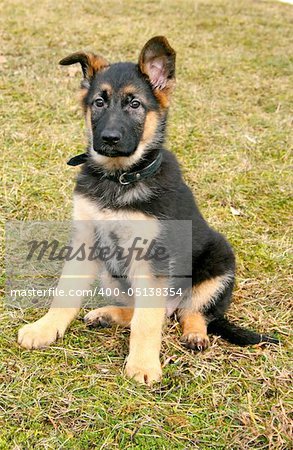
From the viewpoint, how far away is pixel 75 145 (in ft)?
20.1

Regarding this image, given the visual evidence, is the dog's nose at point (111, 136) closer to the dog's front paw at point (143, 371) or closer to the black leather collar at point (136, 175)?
the black leather collar at point (136, 175)

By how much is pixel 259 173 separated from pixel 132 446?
4.00m

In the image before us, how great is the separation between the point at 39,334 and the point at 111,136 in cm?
133

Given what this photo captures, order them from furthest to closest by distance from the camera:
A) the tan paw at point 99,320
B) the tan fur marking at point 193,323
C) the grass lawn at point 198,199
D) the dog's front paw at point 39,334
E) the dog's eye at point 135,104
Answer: the tan paw at point 99,320 < the tan fur marking at point 193,323 < the dog's eye at point 135,104 < the dog's front paw at point 39,334 < the grass lawn at point 198,199

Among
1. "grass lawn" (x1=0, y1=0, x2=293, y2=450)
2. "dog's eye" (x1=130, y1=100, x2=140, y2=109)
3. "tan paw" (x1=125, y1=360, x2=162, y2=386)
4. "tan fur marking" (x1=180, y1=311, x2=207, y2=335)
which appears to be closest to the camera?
"grass lawn" (x1=0, y1=0, x2=293, y2=450)

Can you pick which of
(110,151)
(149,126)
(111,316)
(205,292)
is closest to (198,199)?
(205,292)

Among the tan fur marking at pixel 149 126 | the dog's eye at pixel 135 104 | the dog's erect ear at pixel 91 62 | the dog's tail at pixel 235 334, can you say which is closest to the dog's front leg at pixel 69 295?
the tan fur marking at pixel 149 126

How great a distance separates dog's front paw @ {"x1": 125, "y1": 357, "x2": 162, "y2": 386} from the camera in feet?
10.2

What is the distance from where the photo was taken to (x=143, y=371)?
3115 millimetres

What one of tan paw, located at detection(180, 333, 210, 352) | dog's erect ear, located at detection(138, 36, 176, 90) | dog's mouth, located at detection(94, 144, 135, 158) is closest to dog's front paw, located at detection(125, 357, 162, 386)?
tan paw, located at detection(180, 333, 210, 352)

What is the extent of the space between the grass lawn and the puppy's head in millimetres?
1247

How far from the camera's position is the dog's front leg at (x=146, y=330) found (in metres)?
3.14

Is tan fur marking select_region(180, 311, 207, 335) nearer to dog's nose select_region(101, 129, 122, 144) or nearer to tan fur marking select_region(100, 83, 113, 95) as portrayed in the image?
dog's nose select_region(101, 129, 122, 144)

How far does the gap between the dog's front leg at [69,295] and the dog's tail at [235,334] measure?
928 mm
